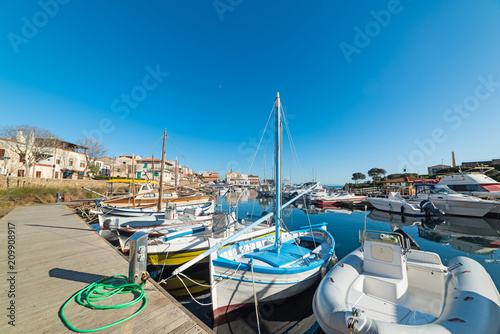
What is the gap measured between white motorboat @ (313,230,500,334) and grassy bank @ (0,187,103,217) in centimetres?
2682

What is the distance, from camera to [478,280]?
455 centimetres

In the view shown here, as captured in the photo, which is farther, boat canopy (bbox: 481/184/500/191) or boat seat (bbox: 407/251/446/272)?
boat canopy (bbox: 481/184/500/191)

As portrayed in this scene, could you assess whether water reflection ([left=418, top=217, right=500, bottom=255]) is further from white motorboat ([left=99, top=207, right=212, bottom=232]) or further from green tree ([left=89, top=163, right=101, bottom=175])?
green tree ([left=89, top=163, right=101, bottom=175])

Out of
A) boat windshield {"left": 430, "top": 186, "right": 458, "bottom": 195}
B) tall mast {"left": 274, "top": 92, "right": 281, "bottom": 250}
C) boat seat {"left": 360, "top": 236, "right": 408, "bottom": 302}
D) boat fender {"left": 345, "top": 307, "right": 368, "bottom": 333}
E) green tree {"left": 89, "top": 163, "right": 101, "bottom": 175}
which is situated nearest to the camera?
boat fender {"left": 345, "top": 307, "right": 368, "bottom": 333}

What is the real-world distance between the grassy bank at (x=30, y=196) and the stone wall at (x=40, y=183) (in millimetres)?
2100

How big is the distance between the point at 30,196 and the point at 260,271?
31206 mm

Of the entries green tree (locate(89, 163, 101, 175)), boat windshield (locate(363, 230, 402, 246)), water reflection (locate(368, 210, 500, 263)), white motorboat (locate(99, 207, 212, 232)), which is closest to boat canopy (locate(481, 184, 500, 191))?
water reflection (locate(368, 210, 500, 263))

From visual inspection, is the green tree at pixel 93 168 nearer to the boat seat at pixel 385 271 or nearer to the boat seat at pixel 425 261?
the boat seat at pixel 385 271

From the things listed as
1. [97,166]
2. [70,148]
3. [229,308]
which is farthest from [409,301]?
[97,166]

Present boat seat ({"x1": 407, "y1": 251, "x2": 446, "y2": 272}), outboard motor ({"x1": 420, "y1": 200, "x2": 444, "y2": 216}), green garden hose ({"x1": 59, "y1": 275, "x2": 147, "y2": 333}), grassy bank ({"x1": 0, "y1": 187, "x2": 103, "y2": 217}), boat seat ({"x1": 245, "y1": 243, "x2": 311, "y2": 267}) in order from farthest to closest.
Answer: outboard motor ({"x1": 420, "y1": 200, "x2": 444, "y2": 216}), grassy bank ({"x1": 0, "y1": 187, "x2": 103, "y2": 217}), boat seat ({"x1": 245, "y1": 243, "x2": 311, "y2": 267}), boat seat ({"x1": 407, "y1": 251, "x2": 446, "y2": 272}), green garden hose ({"x1": 59, "y1": 275, "x2": 147, "y2": 333})

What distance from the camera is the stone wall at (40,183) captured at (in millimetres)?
23281

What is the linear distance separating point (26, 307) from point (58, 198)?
29.8 m

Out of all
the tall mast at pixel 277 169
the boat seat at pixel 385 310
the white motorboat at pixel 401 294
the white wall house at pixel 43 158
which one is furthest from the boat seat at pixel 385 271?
the white wall house at pixel 43 158

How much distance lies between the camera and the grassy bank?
63.2 feet
